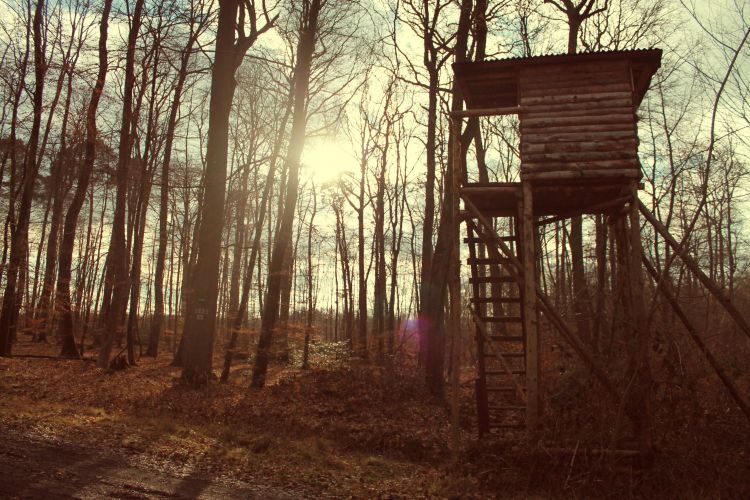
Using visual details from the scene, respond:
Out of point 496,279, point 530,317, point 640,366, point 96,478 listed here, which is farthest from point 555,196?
point 96,478

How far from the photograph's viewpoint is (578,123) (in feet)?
30.0

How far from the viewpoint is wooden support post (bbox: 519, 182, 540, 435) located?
8.17 metres

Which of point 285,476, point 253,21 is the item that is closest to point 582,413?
point 285,476

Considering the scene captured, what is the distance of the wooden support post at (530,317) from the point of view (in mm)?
8172

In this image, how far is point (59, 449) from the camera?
22.2 feet

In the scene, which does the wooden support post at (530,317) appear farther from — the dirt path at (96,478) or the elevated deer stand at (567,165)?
the dirt path at (96,478)

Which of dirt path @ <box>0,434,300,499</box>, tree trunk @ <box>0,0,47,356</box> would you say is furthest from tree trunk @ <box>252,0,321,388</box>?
tree trunk @ <box>0,0,47,356</box>

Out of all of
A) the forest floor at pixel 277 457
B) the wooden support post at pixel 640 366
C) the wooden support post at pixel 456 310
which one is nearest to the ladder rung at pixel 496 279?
the wooden support post at pixel 456 310

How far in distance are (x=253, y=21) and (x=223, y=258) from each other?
1081 inches

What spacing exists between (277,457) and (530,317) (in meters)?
4.45

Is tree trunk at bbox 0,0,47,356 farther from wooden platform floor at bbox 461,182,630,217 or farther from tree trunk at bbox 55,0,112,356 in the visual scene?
wooden platform floor at bbox 461,182,630,217

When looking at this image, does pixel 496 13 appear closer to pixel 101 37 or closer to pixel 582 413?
pixel 582 413

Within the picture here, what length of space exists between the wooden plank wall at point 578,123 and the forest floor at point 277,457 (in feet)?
14.8

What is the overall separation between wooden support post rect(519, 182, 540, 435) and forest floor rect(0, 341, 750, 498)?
539 mm
